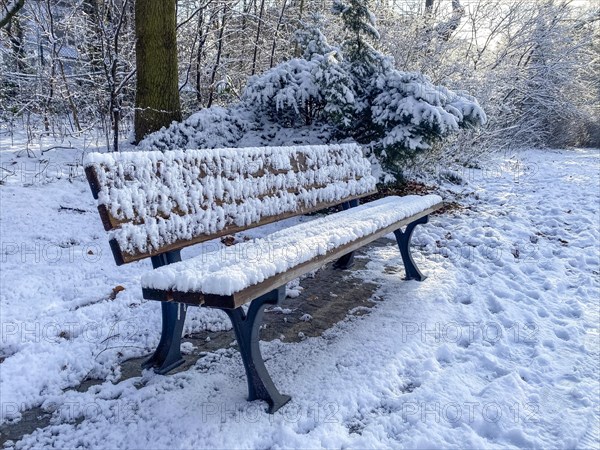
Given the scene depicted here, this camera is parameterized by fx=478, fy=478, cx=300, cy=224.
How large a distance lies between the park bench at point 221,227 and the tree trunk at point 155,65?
125 inches

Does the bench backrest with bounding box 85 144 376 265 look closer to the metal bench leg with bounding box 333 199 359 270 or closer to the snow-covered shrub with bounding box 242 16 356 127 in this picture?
the metal bench leg with bounding box 333 199 359 270

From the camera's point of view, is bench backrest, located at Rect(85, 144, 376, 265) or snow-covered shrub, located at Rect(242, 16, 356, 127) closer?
bench backrest, located at Rect(85, 144, 376, 265)

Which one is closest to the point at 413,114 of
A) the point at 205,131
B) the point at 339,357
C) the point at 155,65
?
the point at 205,131

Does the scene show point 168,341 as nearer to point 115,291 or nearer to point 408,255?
point 115,291

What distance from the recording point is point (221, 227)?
2729mm

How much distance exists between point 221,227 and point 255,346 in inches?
32.8

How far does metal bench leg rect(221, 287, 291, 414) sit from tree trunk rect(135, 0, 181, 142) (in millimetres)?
4441

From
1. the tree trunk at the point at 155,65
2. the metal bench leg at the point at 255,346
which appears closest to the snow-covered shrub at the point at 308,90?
the tree trunk at the point at 155,65

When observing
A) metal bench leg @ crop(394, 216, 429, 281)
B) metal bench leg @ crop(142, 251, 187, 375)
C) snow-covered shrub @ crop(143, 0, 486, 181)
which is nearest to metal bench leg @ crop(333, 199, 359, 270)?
metal bench leg @ crop(394, 216, 429, 281)

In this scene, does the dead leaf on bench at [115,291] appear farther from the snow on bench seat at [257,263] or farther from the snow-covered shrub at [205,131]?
the snow-covered shrub at [205,131]

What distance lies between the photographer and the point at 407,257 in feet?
13.0

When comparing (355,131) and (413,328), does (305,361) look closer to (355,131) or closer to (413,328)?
(413,328)

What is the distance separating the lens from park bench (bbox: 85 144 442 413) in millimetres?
1923

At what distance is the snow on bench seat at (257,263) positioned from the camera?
5.97 feet
